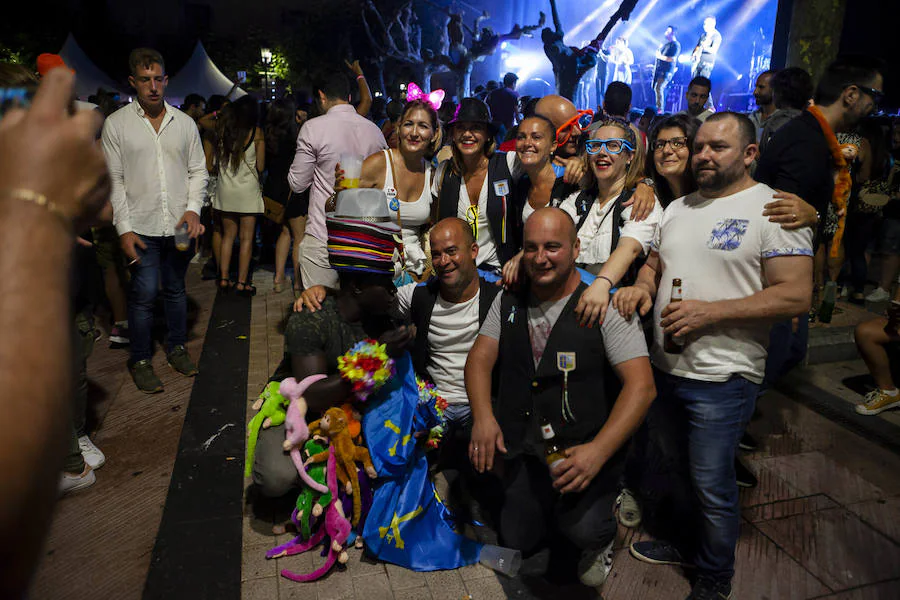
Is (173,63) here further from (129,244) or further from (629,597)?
(629,597)

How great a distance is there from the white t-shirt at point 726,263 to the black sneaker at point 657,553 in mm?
1024

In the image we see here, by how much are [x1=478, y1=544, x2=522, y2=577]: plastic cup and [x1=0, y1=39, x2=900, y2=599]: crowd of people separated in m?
0.08

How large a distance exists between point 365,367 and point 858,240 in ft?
23.5

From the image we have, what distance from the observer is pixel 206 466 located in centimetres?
375

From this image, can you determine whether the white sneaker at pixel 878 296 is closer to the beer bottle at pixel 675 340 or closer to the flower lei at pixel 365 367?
the beer bottle at pixel 675 340

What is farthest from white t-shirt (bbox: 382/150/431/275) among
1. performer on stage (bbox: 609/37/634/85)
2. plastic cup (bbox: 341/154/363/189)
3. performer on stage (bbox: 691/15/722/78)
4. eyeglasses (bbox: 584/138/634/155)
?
performer on stage (bbox: 609/37/634/85)

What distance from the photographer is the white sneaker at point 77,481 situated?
3455 millimetres

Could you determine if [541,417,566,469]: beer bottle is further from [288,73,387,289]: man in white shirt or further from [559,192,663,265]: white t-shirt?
[288,73,387,289]: man in white shirt

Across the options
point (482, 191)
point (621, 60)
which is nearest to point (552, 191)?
point (482, 191)

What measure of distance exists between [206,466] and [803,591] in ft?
11.3

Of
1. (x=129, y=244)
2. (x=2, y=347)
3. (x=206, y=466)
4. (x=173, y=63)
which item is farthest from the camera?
(x=173, y=63)

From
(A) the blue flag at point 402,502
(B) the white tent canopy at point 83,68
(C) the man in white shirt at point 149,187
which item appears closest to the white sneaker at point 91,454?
(C) the man in white shirt at point 149,187

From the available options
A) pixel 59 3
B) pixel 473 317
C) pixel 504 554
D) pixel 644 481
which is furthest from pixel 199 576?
pixel 59 3

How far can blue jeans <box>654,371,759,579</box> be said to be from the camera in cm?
264
